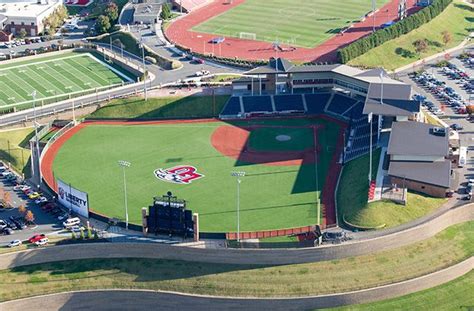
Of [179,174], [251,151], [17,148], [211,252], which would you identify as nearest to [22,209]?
[179,174]

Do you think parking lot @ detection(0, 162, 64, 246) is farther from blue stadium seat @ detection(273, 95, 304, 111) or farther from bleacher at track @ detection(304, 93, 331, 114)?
bleacher at track @ detection(304, 93, 331, 114)

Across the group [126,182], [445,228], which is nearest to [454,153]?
[445,228]

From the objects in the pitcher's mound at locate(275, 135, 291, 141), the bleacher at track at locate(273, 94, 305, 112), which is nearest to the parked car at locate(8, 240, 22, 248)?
the pitcher's mound at locate(275, 135, 291, 141)

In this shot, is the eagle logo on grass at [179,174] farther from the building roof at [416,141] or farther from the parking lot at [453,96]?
the parking lot at [453,96]

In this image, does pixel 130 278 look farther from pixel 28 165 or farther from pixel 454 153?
pixel 454 153

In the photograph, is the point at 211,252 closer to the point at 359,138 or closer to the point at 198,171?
the point at 198,171
